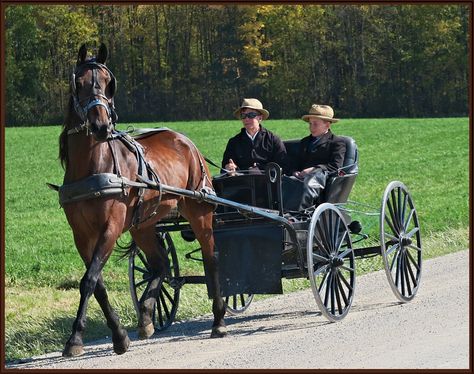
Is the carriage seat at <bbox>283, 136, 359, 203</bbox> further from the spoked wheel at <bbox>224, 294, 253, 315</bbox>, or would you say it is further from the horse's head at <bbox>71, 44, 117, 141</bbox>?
the horse's head at <bbox>71, 44, 117, 141</bbox>

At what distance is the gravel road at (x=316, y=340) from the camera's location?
21.6ft

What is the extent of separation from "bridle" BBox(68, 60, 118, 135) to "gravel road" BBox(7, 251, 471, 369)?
5.55 feet

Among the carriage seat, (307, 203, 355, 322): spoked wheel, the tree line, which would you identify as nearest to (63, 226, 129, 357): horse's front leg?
(307, 203, 355, 322): spoked wheel

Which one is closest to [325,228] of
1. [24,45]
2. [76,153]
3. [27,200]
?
[76,153]

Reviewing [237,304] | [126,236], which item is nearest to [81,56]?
[237,304]

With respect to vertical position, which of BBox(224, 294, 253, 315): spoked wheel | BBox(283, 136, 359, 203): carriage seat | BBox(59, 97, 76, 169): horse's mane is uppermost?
BBox(59, 97, 76, 169): horse's mane

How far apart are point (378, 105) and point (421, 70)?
3.35 metres

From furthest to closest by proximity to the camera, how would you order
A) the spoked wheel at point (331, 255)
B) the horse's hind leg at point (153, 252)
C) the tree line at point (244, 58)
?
the tree line at point (244, 58)
the horse's hind leg at point (153, 252)
the spoked wheel at point (331, 255)

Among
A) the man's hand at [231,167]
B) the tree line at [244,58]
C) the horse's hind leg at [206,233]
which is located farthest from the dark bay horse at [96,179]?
the tree line at [244,58]

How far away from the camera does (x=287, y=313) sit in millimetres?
9078

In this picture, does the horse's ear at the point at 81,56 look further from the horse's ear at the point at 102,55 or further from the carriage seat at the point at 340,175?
the carriage seat at the point at 340,175

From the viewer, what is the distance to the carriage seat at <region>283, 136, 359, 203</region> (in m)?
9.10

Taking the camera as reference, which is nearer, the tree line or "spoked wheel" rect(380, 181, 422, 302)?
"spoked wheel" rect(380, 181, 422, 302)

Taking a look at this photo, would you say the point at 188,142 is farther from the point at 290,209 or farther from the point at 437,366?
the point at 437,366
